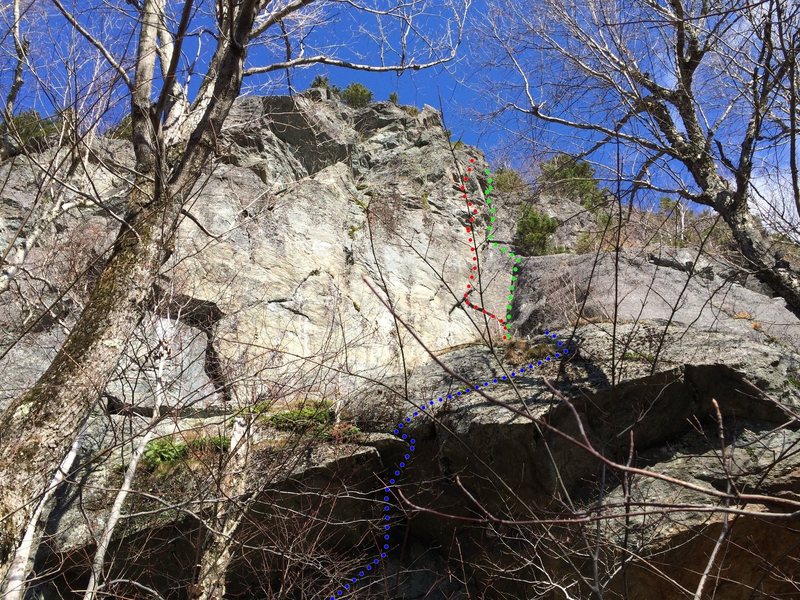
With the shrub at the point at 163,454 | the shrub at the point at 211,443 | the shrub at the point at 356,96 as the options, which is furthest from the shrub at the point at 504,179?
the shrub at the point at 163,454

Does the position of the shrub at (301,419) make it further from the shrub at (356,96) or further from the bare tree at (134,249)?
the shrub at (356,96)

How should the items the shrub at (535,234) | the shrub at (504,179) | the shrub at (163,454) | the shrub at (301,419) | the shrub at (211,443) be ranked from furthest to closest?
the shrub at (504,179) < the shrub at (535,234) < the shrub at (301,419) < the shrub at (163,454) < the shrub at (211,443)

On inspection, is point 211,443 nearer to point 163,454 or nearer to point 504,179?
point 163,454

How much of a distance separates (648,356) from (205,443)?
4806 mm

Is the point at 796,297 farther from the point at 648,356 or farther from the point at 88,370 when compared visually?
the point at 88,370

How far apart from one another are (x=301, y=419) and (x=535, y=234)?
9.64 meters

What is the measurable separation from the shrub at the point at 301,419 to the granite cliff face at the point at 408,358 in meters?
0.23

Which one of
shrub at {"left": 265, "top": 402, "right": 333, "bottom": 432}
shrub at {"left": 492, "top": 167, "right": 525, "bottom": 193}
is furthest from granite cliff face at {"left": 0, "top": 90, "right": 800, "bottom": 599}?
shrub at {"left": 492, "top": 167, "right": 525, "bottom": 193}

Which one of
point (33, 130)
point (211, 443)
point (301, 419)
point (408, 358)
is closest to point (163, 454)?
point (211, 443)

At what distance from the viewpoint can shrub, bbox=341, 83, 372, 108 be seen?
60.1ft

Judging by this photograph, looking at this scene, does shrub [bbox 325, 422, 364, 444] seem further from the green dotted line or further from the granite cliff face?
the green dotted line

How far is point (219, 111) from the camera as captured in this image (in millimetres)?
4469

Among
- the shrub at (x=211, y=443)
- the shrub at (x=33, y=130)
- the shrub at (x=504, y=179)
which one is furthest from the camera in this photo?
the shrub at (x=504, y=179)

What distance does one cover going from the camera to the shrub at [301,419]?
7.02 metres
